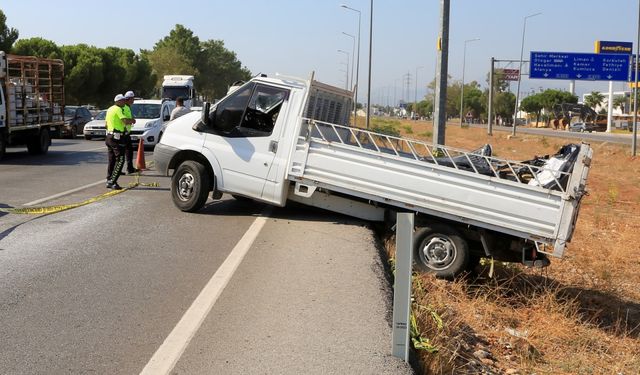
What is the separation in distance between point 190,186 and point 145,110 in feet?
49.0

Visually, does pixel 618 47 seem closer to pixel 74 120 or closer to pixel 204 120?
pixel 74 120

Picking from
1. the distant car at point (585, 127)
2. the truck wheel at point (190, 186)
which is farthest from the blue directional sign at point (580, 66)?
the truck wheel at point (190, 186)

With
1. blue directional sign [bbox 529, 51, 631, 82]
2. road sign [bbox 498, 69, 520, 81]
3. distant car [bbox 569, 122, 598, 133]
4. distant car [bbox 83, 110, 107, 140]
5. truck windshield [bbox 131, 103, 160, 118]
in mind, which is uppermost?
road sign [bbox 498, 69, 520, 81]

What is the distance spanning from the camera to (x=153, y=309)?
5.91m

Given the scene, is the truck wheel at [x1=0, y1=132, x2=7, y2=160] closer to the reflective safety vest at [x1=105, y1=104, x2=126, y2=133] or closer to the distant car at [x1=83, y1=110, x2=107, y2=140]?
the reflective safety vest at [x1=105, y1=104, x2=126, y2=133]

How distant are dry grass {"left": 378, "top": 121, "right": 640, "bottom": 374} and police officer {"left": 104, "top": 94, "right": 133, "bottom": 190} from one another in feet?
21.8

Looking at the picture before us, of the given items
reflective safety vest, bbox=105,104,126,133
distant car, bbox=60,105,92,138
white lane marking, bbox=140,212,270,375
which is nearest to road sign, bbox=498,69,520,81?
distant car, bbox=60,105,92,138

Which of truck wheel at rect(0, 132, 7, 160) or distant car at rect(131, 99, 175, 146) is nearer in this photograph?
truck wheel at rect(0, 132, 7, 160)

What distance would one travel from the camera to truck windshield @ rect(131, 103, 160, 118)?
961 inches

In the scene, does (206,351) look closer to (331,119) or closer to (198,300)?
(198,300)

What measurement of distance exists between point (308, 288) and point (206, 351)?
6.16 feet

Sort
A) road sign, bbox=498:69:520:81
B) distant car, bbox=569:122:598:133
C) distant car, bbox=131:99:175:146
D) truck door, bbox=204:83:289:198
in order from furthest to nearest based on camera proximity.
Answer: distant car, bbox=569:122:598:133 → road sign, bbox=498:69:520:81 → distant car, bbox=131:99:175:146 → truck door, bbox=204:83:289:198

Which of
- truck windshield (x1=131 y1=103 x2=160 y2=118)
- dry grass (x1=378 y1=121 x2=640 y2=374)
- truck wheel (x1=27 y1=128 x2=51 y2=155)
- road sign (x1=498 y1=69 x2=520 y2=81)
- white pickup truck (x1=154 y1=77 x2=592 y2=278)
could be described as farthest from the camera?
road sign (x1=498 y1=69 x2=520 y2=81)

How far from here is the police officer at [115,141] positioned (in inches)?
531
